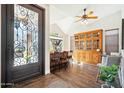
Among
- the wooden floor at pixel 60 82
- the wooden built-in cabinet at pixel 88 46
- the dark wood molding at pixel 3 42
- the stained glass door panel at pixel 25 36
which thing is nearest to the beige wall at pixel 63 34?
the wooden built-in cabinet at pixel 88 46

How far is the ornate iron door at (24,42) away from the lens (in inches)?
106

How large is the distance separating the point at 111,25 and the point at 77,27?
286 centimetres

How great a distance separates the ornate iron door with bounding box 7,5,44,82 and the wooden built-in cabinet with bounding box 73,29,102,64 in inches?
130

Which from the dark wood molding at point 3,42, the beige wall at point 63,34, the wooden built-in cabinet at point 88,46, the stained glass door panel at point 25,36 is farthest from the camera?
the beige wall at point 63,34

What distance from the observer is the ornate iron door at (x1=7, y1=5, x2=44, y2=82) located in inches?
106

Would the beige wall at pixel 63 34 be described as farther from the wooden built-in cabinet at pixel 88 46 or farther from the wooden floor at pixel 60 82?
the wooden floor at pixel 60 82

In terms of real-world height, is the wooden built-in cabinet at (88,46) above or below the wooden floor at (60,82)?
above

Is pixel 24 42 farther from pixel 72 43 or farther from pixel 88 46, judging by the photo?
pixel 72 43

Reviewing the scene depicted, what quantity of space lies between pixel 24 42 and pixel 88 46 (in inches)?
174

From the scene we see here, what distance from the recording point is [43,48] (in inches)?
143

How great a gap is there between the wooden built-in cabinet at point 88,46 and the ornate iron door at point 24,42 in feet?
10.8

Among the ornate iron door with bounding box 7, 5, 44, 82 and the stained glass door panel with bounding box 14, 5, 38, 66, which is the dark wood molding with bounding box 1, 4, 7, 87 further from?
the stained glass door panel with bounding box 14, 5, 38, 66

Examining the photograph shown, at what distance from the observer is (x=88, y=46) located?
6.77 meters
